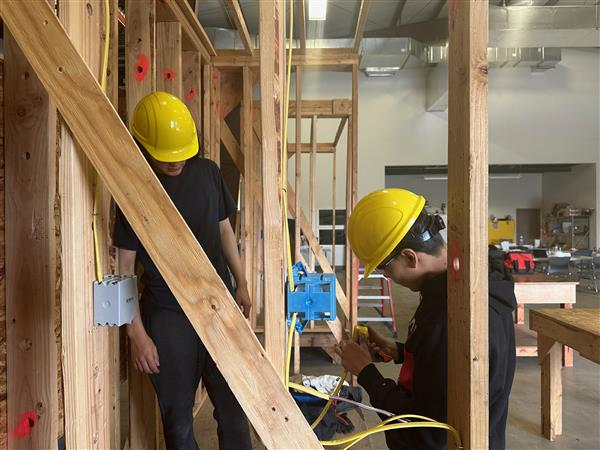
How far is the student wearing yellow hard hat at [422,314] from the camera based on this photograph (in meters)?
0.98

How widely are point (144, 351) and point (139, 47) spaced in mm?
1420

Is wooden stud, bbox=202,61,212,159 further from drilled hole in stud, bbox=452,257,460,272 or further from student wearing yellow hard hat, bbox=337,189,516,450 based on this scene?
drilled hole in stud, bbox=452,257,460,272

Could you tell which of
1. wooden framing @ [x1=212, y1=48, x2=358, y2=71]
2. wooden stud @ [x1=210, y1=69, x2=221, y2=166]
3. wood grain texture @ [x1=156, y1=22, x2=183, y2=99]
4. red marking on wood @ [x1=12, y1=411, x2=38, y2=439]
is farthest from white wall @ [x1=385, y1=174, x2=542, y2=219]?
red marking on wood @ [x1=12, y1=411, x2=38, y2=439]

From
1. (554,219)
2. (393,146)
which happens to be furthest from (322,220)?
(554,219)

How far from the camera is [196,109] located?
2.79 meters

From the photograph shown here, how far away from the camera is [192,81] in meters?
2.79

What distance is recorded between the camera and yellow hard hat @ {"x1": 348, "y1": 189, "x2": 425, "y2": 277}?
41.3 inches

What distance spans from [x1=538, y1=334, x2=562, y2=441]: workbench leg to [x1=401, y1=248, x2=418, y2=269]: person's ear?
7.00 feet

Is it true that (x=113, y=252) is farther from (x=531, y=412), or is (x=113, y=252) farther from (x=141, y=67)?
(x=531, y=412)

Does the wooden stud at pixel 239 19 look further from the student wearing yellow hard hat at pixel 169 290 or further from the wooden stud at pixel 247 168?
the student wearing yellow hard hat at pixel 169 290

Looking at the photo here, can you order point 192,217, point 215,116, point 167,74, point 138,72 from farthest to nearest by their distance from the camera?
point 215,116 → point 167,74 → point 138,72 → point 192,217

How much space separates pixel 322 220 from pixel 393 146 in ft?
8.63

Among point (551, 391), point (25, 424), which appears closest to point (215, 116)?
point (25, 424)

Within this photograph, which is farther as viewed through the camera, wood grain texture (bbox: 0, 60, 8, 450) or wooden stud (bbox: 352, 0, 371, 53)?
wooden stud (bbox: 352, 0, 371, 53)
